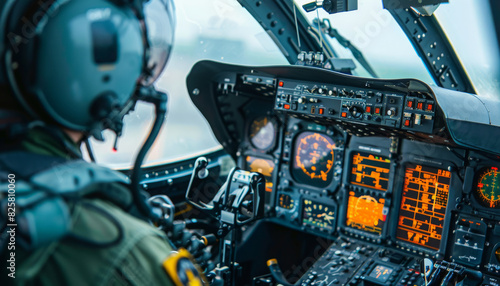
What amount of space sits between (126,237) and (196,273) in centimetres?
16

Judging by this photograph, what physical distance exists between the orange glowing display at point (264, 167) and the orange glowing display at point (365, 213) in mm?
728

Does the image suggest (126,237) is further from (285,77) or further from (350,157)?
(350,157)

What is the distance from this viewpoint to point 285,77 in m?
3.30

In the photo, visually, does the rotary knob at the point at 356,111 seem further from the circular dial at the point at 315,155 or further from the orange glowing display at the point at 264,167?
the orange glowing display at the point at 264,167

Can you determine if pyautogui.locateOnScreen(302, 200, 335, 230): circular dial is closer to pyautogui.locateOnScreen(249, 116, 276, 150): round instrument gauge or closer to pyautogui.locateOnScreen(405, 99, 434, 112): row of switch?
pyautogui.locateOnScreen(249, 116, 276, 150): round instrument gauge

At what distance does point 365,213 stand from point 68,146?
2.84 meters

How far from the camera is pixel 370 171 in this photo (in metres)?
3.39

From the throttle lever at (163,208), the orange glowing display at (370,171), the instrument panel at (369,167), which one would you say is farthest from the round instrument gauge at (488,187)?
the throttle lever at (163,208)

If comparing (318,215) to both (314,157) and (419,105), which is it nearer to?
(314,157)

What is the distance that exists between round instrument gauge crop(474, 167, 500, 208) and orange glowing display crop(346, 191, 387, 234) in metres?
0.65

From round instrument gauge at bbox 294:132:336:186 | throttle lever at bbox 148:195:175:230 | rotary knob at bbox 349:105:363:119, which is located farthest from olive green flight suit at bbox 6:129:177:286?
round instrument gauge at bbox 294:132:336:186

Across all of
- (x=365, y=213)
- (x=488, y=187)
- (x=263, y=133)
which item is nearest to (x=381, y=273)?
(x=365, y=213)

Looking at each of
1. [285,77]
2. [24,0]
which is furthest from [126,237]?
[285,77]

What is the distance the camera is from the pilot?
73 centimetres
